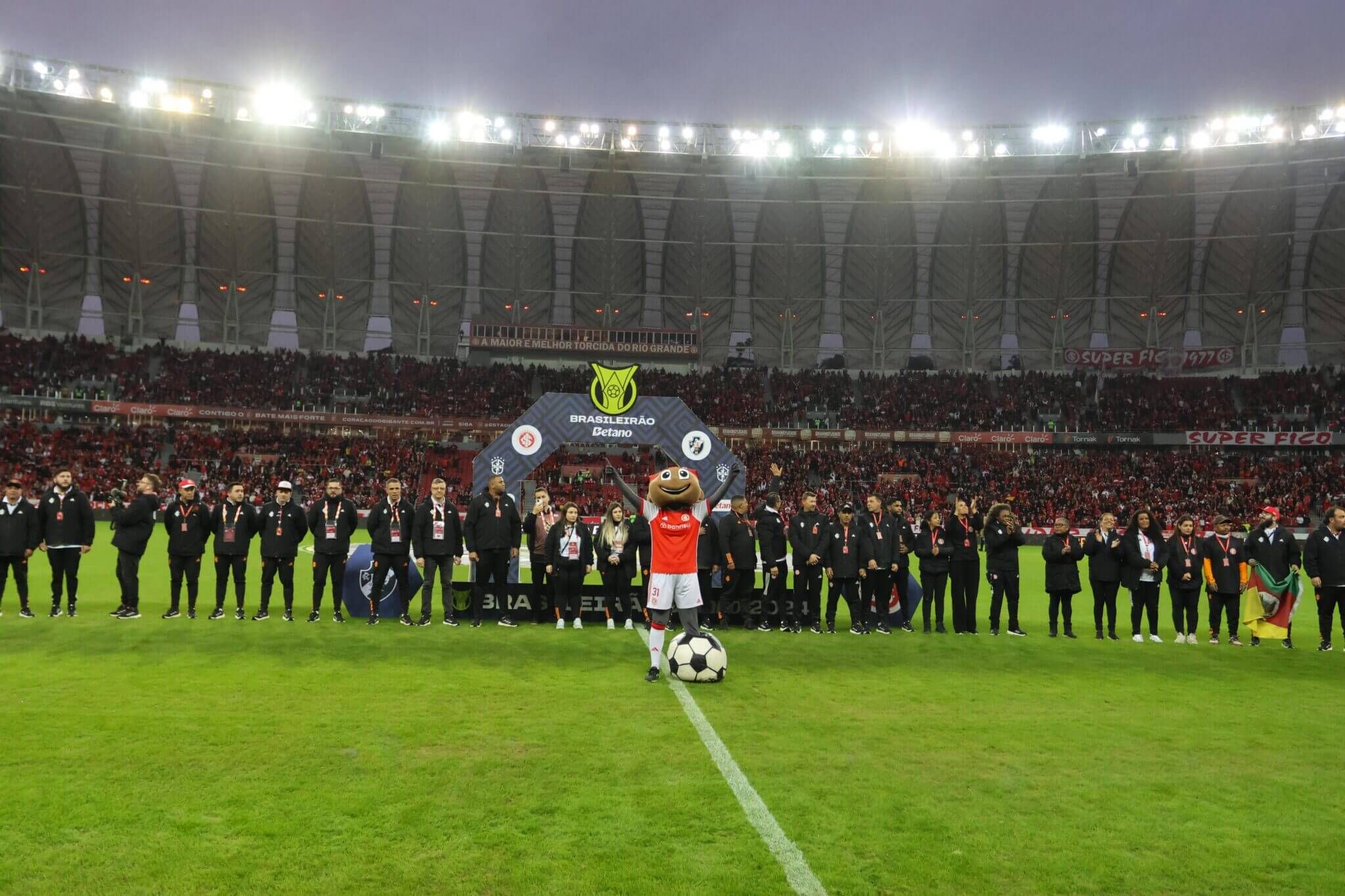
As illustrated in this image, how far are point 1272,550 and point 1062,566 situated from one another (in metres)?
2.92

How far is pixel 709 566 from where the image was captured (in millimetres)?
11711

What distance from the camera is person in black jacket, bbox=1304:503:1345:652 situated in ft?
37.0

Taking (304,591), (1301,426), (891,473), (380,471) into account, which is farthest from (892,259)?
(304,591)

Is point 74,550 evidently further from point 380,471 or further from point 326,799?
point 380,471

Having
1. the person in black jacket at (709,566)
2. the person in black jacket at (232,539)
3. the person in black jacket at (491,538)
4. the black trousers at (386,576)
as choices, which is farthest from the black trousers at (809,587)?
the person in black jacket at (232,539)

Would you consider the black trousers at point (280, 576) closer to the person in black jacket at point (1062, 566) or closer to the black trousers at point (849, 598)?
the black trousers at point (849, 598)

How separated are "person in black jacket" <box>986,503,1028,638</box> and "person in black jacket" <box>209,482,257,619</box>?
10.3m

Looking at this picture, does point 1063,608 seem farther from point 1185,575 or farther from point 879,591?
point 879,591

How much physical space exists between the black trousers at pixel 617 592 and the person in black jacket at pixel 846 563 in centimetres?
185

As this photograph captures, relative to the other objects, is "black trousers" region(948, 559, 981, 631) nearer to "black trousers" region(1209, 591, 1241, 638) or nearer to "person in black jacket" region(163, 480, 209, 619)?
"black trousers" region(1209, 591, 1241, 638)

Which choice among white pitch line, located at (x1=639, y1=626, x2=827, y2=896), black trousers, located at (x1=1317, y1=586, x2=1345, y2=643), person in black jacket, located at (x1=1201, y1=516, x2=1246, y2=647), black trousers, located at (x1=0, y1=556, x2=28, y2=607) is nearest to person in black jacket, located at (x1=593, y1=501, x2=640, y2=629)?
white pitch line, located at (x1=639, y1=626, x2=827, y2=896)

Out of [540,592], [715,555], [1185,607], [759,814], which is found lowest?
[759,814]

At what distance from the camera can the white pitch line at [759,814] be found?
4.09 m

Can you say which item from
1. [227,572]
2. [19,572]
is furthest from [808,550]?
[19,572]
